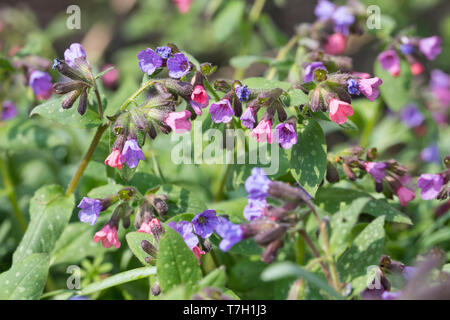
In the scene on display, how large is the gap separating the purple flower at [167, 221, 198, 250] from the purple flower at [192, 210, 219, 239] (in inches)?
0.7

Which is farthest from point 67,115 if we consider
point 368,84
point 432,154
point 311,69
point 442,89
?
point 442,89

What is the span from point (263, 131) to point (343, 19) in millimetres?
959

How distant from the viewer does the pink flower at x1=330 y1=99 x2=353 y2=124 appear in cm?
148

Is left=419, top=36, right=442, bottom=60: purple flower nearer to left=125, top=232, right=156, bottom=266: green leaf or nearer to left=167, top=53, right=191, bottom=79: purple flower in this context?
left=167, top=53, right=191, bottom=79: purple flower

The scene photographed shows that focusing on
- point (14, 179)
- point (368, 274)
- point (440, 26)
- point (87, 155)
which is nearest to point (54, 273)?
point (14, 179)

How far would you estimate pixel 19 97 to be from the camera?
290 cm

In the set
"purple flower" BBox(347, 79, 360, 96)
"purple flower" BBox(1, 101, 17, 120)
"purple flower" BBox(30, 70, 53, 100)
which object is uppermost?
"purple flower" BBox(30, 70, 53, 100)

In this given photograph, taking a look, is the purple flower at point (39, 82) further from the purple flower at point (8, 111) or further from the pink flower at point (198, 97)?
the pink flower at point (198, 97)

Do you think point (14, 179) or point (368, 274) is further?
point (14, 179)

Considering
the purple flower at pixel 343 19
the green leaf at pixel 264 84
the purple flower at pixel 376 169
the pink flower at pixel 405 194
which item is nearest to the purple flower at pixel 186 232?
the green leaf at pixel 264 84

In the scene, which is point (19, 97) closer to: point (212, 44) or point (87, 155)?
point (87, 155)

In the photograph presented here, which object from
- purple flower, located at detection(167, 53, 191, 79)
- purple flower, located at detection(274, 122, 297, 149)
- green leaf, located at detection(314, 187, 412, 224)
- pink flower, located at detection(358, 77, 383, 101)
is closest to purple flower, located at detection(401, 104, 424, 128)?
green leaf, located at detection(314, 187, 412, 224)

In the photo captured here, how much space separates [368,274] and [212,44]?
305 centimetres

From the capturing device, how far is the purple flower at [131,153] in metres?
1.46
